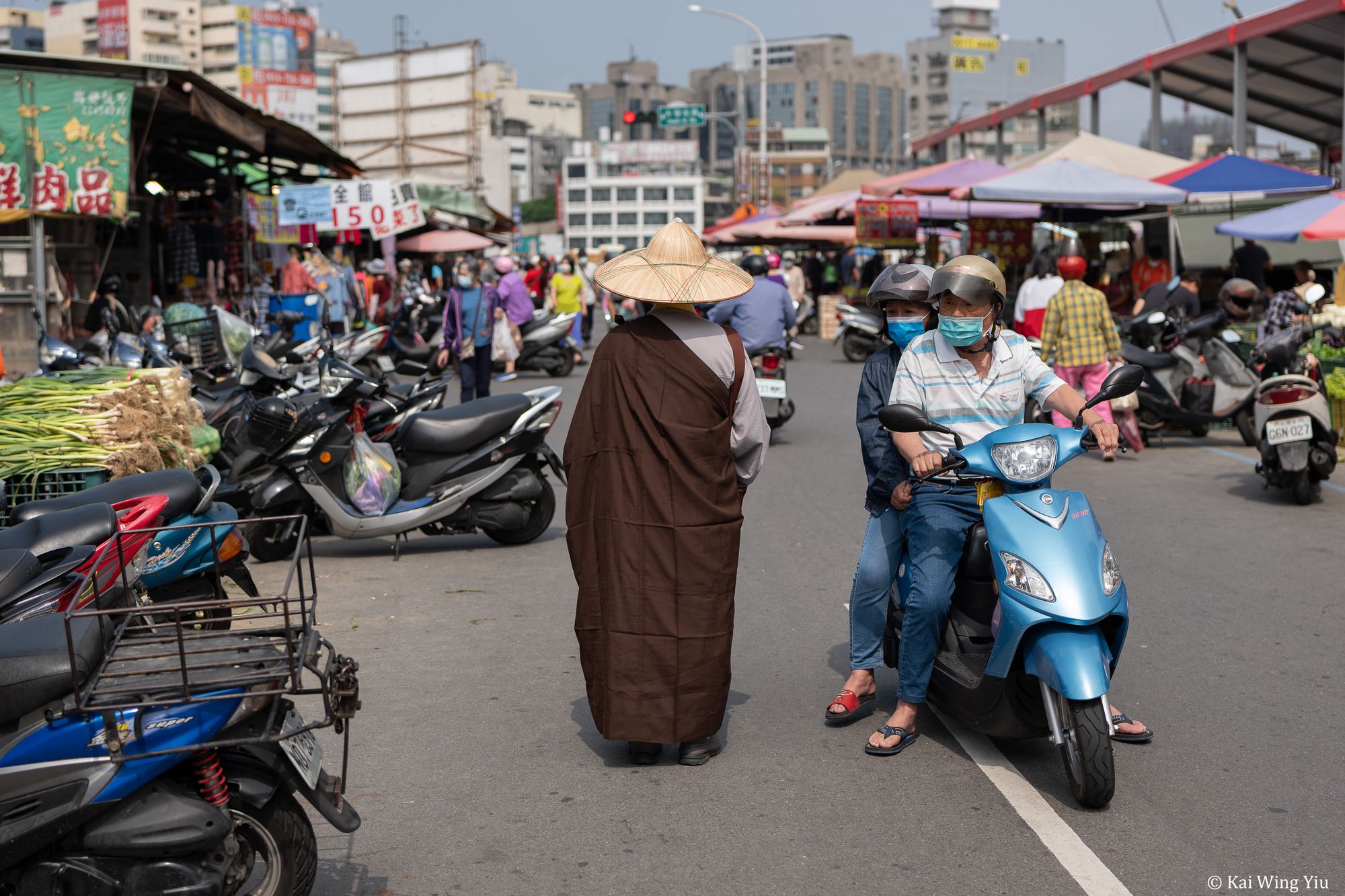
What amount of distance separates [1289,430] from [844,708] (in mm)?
5779

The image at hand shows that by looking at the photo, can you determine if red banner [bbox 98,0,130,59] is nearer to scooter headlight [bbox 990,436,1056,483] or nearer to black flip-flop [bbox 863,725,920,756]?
black flip-flop [bbox 863,725,920,756]

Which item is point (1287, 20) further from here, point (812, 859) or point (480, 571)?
point (812, 859)

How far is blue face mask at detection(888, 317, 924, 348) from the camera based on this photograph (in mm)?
5344

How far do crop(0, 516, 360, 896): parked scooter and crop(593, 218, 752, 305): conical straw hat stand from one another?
1882 millimetres

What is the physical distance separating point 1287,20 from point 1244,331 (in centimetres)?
697

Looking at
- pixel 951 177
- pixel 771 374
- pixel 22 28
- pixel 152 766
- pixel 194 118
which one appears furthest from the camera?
pixel 22 28

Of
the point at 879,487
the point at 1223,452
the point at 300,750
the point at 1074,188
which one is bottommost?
the point at 1223,452

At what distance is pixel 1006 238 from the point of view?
A: 23234 millimetres

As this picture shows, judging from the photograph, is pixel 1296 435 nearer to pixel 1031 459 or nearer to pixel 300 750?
pixel 1031 459

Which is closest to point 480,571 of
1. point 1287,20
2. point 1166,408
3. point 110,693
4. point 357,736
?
point 357,736

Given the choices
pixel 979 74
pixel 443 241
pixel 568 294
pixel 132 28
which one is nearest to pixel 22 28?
pixel 132 28

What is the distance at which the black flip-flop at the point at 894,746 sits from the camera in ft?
16.1

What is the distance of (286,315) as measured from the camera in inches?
536

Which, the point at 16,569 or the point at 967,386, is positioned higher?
the point at 967,386
